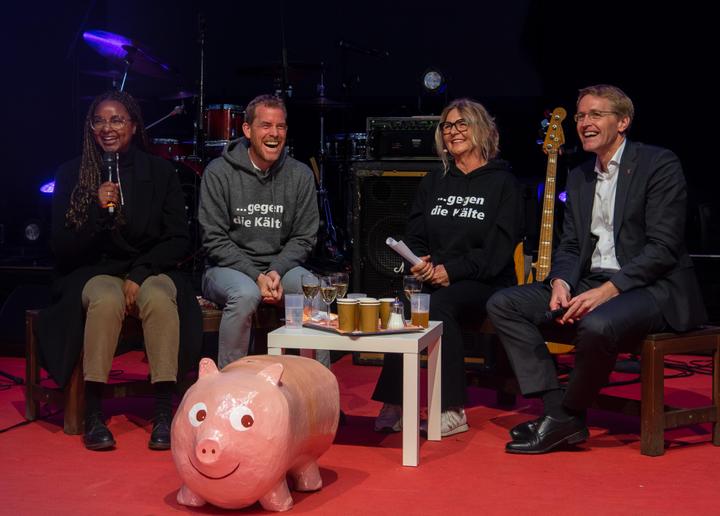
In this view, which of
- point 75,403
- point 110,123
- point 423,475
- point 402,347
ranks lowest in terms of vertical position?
point 423,475

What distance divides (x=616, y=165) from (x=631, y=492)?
1.41 m

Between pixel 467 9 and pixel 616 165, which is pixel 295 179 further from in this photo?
pixel 467 9

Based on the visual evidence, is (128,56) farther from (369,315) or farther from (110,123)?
(369,315)

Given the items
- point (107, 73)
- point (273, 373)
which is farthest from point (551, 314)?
point (107, 73)

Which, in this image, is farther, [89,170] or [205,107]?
[205,107]

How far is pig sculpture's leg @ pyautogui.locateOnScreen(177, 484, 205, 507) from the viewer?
2.95m

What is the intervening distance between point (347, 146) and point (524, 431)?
12.2ft

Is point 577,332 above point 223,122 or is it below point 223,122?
below

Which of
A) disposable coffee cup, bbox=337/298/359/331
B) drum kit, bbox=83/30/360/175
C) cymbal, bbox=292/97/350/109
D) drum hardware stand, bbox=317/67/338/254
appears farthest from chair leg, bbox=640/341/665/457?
cymbal, bbox=292/97/350/109

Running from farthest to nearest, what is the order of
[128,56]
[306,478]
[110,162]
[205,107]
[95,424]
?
1. [205,107]
2. [128,56]
3. [110,162]
4. [95,424]
5. [306,478]

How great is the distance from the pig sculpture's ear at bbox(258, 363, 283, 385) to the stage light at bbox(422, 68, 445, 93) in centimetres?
373

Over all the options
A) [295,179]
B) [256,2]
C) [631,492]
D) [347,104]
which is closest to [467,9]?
[347,104]

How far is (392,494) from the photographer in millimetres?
3121

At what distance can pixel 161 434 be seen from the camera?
3689 millimetres
